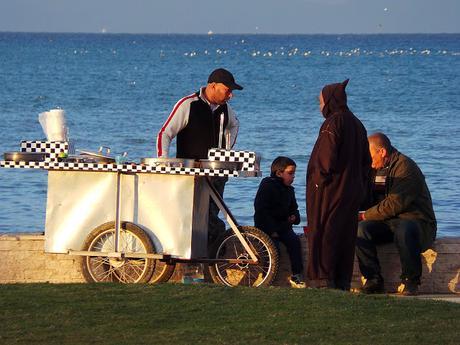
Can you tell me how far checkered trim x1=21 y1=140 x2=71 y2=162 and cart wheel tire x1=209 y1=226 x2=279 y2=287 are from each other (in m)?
1.41

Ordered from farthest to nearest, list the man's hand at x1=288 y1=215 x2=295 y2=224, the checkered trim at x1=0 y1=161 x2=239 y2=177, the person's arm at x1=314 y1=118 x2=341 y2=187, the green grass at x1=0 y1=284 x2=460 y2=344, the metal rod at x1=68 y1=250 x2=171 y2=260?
the man's hand at x1=288 y1=215 x2=295 y2=224 < the metal rod at x1=68 y1=250 x2=171 y2=260 < the person's arm at x1=314 y1=118 x2=341 y2=187 < the checkered trim at x1=0 y1=161 x2=239 y2=177 < the green grass at x1=0 y1=284 x2=460 y2=344

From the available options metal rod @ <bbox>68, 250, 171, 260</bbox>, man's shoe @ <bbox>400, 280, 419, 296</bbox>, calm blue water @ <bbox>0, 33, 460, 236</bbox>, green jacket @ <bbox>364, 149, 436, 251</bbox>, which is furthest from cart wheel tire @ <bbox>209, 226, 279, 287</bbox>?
calm blue water @ <bbox>0, 33, 460, 236</bbox>

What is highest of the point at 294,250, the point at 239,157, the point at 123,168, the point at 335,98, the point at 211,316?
the point at 335,98

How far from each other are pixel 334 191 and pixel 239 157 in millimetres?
758

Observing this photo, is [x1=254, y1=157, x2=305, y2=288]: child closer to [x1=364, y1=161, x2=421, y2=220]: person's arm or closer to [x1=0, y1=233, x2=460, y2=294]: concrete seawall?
[x1=0, y1=233, x2=460, y2=294]: concrete seawall

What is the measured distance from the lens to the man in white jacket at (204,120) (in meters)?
9.60

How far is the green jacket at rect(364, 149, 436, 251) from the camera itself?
966 centimetres

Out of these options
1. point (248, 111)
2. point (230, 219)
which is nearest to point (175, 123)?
point (230, 219)

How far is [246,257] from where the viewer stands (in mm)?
9711

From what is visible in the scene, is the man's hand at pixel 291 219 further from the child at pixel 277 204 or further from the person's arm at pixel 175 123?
the person's arm at pixel 175 123

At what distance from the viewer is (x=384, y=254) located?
9.92m

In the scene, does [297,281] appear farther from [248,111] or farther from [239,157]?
[248,111]

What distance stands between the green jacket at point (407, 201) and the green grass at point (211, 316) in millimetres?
1149

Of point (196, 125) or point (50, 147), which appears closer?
point (50, 147)
